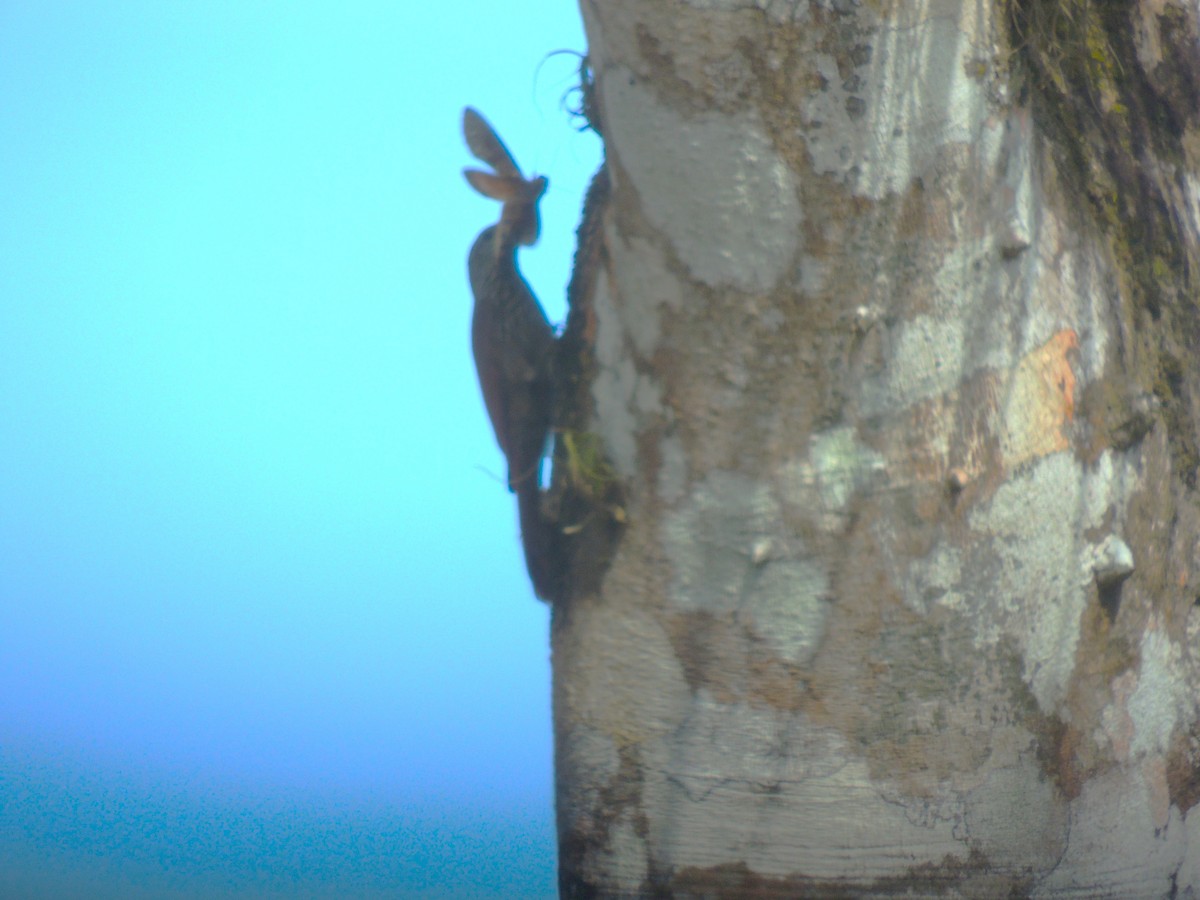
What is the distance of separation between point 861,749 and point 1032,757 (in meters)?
0.18

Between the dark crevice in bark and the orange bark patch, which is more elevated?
the dark crevice in bark

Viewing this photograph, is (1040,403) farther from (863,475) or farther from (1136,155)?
(1136,155)

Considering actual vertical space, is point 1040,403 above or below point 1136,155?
below

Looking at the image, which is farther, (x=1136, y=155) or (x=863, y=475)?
(x=1136, y=155)

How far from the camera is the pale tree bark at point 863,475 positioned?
1.04 m

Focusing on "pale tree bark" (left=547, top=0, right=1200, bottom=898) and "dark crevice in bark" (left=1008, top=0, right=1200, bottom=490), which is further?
"dark crevice in bark" (left=1008, top=0, right=1200, bottom=490)

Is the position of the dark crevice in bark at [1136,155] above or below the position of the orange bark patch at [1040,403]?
above

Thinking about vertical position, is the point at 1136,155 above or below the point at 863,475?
above

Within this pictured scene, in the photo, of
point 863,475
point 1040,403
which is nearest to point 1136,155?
point 1040,403

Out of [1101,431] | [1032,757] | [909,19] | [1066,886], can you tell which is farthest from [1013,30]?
[1066,886]

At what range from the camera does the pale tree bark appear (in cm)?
104

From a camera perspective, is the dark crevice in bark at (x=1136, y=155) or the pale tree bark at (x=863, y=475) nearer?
the pale tree bark at (x=863, y=475)

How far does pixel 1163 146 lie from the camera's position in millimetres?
1248

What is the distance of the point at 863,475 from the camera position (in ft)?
3.49
